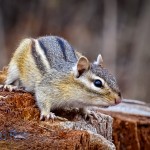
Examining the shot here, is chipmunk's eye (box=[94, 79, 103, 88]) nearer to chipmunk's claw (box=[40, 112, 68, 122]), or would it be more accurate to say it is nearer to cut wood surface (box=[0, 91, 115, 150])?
cut wood surface (box=[0, 91, 115, 150])

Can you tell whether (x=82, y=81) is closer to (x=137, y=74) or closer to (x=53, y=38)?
(x=53, y=38)

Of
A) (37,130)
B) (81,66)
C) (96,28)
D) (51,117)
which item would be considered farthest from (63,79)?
(96,28)

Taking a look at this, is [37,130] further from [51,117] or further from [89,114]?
[89,114]

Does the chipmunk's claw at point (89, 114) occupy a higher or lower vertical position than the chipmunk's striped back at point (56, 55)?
lower

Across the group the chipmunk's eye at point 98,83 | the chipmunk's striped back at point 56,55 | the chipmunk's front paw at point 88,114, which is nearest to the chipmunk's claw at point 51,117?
the chipmunk's front paw at point 88,114

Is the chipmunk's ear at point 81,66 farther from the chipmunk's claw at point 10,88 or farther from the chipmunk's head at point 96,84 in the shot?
the chipmunk's claw at point 10,88
